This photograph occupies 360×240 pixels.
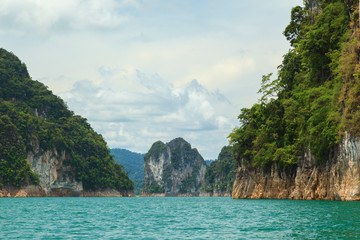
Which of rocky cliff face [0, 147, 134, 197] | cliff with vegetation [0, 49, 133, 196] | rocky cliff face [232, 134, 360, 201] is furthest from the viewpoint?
rocky cliff face [0, 147, 134, 197]

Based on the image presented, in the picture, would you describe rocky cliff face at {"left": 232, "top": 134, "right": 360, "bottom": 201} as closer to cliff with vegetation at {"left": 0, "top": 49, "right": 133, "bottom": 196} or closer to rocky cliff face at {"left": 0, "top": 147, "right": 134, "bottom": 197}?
rocky cliff face at {"left": 0, "top": 147, "right": 134, "bottom": 197}

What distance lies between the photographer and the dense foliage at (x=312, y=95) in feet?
158

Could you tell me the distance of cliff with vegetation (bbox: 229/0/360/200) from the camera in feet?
155

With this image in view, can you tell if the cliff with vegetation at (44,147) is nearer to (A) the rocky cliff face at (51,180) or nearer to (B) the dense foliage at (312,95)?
(A) the rocky cliff face at (51,180)

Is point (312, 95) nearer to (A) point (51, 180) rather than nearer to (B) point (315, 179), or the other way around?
(B) point (315, 179)

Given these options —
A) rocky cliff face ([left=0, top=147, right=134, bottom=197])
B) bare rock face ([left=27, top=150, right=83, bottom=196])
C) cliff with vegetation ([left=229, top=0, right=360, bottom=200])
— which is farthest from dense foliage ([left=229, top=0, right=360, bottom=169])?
bare rock face ([left=27, top=150, right=83, bottom=196])

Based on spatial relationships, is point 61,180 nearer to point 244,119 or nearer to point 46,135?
point 46,135

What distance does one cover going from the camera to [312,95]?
55156mm

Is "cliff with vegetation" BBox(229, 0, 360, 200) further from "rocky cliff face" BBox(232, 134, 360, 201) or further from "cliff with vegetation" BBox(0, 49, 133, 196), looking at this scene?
"cliff with vegetation" BBox(0, 49, 133, 196)

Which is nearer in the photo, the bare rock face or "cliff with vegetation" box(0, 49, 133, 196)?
"cliff with vegetation" box(0, 49, 133, 196)

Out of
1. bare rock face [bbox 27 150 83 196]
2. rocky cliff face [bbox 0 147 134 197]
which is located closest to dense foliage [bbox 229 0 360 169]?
rocky cliff face [bbox 0 147 134 197]

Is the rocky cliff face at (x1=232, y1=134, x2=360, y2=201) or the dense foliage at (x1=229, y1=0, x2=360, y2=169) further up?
the dense foliage at (x1=229, y1=0, x2=360, y2=169)

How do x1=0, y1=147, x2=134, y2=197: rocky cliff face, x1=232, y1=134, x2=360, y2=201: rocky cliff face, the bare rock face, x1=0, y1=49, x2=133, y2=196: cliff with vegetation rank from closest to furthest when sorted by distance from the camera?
x1=232, y1=134, x2=360, y2=201: rocky cliff face → x1=0, y1=49, x2=133, y2=196: cliff with vegetation → x1=0, y1=147, x2=134, y2=197: rocky cliff face → the bare rock face

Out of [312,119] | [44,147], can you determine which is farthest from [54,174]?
[312,119]
